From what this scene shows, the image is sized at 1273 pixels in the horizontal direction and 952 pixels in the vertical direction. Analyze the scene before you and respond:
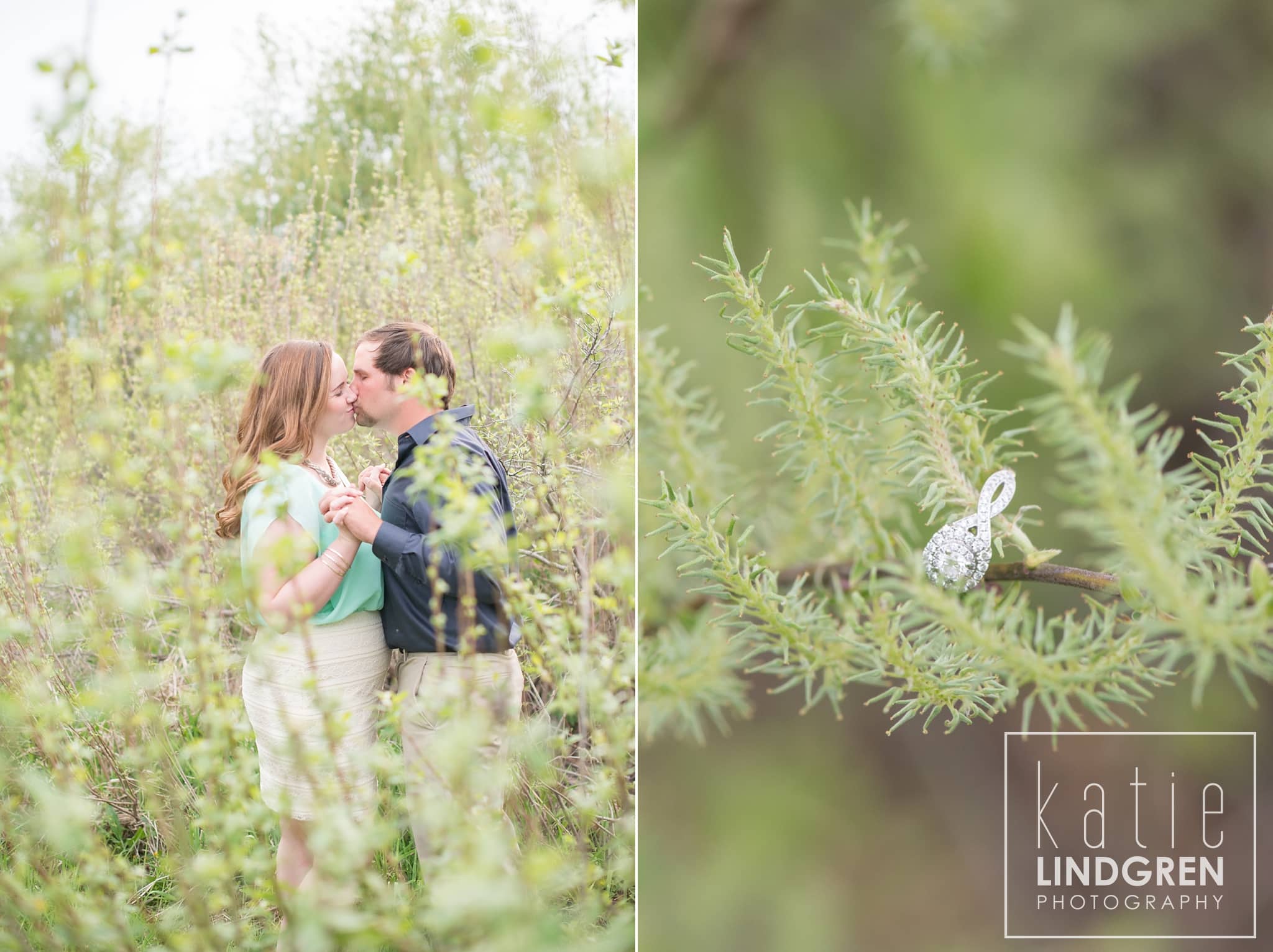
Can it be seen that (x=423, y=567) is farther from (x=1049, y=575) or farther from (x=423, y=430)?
(x=1049, y=575)

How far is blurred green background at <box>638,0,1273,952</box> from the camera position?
53cm

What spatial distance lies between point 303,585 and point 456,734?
0.58 ft

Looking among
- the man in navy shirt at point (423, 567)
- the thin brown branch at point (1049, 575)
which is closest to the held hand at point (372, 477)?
the man in navy shirt at point (423, 567)

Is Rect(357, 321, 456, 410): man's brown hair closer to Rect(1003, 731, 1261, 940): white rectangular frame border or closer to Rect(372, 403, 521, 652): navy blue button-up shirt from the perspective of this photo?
Rect(372, 403, 521, 652): navy blue button-up shirt

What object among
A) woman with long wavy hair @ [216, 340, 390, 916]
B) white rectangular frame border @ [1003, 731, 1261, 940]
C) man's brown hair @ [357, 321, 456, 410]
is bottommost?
white rectangular frame border @ [1003, 731, 1261, 940]

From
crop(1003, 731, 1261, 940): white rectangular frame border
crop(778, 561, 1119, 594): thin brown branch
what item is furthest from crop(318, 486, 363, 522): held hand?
crop(1003, 731, 1261, 940): white rectangular frame border

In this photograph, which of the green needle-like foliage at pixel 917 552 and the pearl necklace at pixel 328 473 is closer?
the green needle-like foliage at pixel 917 552

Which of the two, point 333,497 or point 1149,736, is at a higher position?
point 333,497

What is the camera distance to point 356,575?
546 millimetres

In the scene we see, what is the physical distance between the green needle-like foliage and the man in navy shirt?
0.31 feet

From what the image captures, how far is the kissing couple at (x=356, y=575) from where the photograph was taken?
50cm

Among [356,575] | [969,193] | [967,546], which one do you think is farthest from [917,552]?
[356,575]

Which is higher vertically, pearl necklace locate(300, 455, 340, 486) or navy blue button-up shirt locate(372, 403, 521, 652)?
pearl necklace locate(300, 455, 340, 486)

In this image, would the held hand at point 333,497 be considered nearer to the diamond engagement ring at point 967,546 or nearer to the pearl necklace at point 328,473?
the pearl necklace at point 328,473
